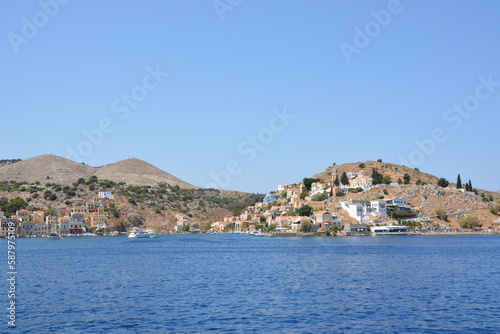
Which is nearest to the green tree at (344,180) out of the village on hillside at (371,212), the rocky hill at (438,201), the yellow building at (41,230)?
the village on hillside at (371,212)

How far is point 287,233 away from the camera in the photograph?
475ft

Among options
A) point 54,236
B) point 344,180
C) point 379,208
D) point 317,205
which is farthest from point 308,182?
point 54,236

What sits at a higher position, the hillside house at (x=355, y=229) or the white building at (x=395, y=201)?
the white building at (x=395, y=201)

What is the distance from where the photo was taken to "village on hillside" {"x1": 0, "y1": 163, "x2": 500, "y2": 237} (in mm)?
141500

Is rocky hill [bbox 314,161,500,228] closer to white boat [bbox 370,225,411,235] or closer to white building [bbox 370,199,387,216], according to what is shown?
white building [bbox 370,199,387,216]

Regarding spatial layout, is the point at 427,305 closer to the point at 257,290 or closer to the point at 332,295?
the point at 332,295

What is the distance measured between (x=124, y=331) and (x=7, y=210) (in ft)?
553

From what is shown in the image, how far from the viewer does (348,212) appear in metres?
147

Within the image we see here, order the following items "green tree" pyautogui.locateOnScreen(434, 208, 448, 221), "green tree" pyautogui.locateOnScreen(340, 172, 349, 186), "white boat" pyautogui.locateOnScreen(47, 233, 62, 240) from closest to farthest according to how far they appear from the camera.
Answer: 1. "green tree" pyautogui.locateOnScreen(434, 208, 448, 221)
2. "white boat" pyautogui.locateOnScreen(47, 233, 62, 240)
3. "green tree" pyautogui.locateOnScreen(340, 172, 349, 186)

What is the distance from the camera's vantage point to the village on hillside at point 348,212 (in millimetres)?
141500

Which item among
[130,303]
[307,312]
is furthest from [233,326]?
[130,303]

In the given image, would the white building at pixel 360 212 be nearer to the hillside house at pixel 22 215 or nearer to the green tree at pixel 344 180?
the green tree at pixel 344 180

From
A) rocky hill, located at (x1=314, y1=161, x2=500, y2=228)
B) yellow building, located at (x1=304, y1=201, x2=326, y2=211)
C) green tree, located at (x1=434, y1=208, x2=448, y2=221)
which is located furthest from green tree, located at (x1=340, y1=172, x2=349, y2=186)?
green tree, located at (x1=434, y1=208, x2=448, y2=221)

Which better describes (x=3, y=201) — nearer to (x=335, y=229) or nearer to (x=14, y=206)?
(x=14, y=206)
